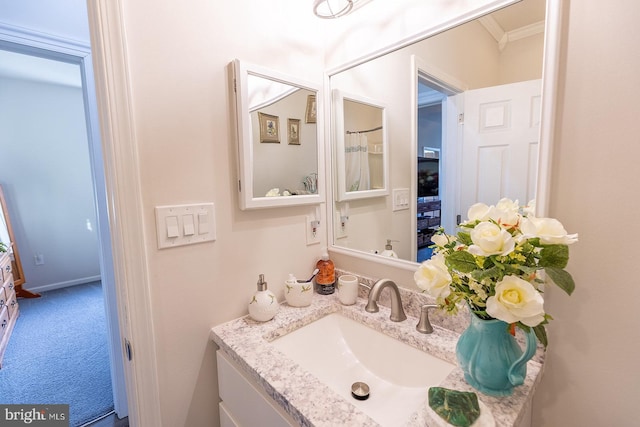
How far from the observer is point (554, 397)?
740mm

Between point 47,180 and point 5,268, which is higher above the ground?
point 47,180

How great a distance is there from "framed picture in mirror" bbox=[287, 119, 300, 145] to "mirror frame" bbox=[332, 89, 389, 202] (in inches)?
8.0

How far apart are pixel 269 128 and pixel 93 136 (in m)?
1.03

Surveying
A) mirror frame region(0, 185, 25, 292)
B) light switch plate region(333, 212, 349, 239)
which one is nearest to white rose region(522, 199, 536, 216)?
light switch plate region(333, 212, 349, 239)

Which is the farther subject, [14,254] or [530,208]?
[14,254]

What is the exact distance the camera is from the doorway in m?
1.33

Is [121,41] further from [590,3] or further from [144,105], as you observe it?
[590,3]

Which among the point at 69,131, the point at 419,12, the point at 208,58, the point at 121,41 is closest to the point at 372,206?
the point at 419,12

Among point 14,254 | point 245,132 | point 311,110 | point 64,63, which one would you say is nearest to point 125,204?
point 245,132

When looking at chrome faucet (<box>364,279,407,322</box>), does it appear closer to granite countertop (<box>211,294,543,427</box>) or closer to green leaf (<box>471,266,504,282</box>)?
granite countertop (<box>211,294,543,427</box>)

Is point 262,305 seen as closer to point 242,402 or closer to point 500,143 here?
point 242,402

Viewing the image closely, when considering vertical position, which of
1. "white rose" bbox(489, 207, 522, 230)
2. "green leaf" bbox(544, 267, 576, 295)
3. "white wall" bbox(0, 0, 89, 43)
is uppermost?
"white wall" bbox(0, 0, 89, 43)

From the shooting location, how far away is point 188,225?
896 millimetres

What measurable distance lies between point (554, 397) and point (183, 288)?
1.11 metres
